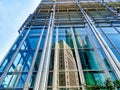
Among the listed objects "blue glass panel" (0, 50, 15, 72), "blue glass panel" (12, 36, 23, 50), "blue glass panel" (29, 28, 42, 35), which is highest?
"blue glass panel" (29, 28, 42, 35)

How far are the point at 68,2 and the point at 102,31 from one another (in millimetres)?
7170

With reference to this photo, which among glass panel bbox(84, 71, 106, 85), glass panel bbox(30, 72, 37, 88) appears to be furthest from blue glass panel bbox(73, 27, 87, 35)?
glass panel bbox(30, 72, 37, 88)

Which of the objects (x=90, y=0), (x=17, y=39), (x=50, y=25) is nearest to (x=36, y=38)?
(x=17, y=39)

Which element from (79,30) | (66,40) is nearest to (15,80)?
(66,40)

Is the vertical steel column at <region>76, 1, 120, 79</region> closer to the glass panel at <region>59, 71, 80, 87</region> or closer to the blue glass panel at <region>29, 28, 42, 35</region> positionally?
the glass panel at <region>59, 71, 80, 87</region>

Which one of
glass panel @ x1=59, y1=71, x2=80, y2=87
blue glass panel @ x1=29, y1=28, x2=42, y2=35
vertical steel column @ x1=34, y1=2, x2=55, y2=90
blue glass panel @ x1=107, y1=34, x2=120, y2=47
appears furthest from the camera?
blue glass panel @ x1=29, y1=28, x2=42, y2=35

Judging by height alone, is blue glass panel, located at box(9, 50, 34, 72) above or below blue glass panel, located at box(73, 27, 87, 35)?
below

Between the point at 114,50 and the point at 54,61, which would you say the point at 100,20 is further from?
the point at 54,61

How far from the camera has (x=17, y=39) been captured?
11438mm

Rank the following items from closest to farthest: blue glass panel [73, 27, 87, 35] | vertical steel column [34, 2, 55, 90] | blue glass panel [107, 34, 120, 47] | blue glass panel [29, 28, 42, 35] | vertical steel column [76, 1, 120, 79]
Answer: vertical steel column [34, 2, 55, 90]
vertical steel column [76, 1, 120, 79]
blue glass panel [107, 34, 120, 47]
blue glass panel [73, 27, 87, 35]
blue glass panel [29, 28, 42, 35]

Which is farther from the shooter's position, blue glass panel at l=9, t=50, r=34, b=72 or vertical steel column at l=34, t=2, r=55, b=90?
blue glass panel at l=9, t=50, r=34, b=72

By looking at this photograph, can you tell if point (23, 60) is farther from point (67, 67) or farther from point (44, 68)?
point (67, 67)

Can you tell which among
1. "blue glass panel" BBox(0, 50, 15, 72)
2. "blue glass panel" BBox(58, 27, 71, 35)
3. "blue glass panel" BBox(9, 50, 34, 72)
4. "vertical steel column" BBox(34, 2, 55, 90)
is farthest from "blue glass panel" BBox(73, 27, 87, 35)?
"blue glass panel" BBox(0, 50, 15, 72)

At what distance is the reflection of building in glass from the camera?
769cm
